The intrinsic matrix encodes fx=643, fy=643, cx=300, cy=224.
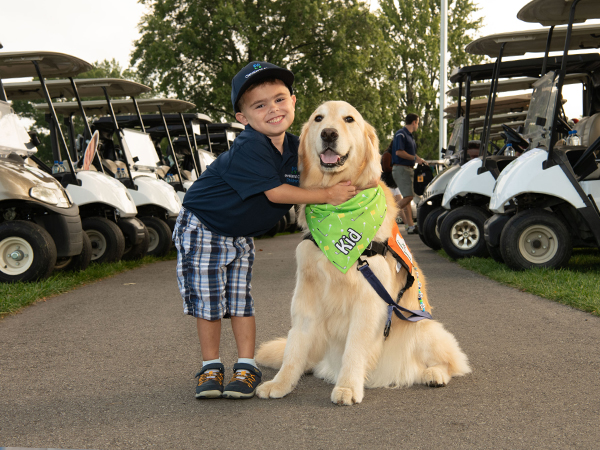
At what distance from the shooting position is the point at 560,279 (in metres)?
6.45

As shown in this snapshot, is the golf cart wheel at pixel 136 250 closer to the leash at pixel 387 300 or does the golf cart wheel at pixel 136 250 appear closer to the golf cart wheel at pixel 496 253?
the golf cart wheel at pixel 496 253

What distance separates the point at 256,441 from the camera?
2633 millimetres

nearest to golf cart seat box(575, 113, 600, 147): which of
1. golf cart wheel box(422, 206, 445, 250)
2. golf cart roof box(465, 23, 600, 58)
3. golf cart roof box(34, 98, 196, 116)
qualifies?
golf cart roof box(465, 23, 600, 58)

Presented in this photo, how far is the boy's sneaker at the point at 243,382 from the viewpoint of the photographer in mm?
3242

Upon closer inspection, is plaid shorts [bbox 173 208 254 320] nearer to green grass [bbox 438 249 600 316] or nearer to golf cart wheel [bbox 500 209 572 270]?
green grass [bbox 438 249 600 316]

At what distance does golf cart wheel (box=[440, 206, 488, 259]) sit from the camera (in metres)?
8.75

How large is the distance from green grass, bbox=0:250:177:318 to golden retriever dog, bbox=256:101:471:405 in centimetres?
330

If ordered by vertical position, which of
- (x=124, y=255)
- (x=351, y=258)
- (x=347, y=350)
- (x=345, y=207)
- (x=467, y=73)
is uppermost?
(x=467, y=73)

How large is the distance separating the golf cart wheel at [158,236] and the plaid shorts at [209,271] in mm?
6867

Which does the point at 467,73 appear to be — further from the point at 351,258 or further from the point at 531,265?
the point at 351,258

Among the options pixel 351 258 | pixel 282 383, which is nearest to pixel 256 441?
pixel 282 383

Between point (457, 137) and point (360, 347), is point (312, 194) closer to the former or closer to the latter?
point (360, 347)

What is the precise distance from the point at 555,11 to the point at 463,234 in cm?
309

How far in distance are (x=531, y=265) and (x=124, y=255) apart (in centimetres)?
568
